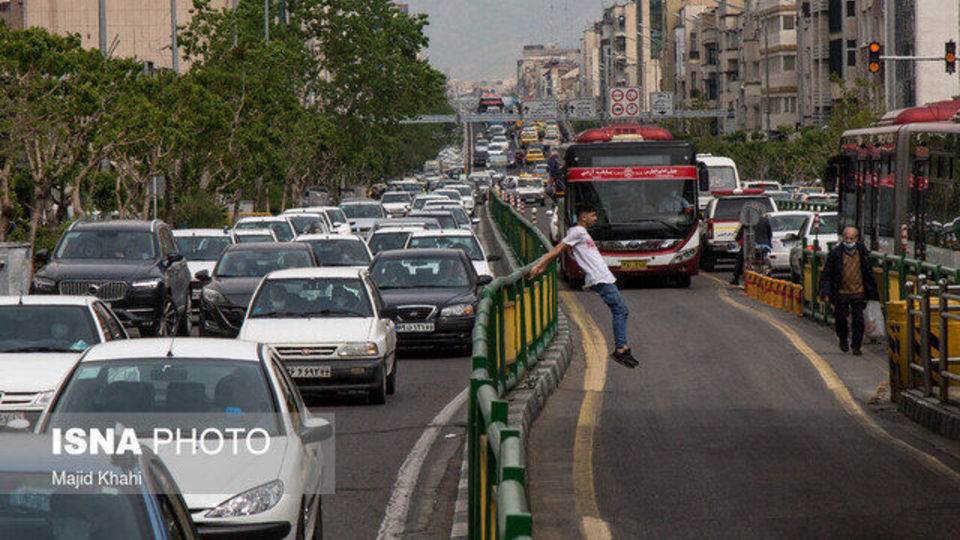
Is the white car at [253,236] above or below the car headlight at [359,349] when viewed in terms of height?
above

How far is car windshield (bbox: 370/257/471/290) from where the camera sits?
2491cm

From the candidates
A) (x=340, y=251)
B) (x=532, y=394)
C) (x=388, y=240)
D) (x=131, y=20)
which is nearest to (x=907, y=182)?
(x=340, y=251)

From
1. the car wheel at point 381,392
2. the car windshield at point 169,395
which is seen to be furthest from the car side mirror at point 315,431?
the car wheel at point 381,392

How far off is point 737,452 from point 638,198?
2258 cm

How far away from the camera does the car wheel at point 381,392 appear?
1808cm

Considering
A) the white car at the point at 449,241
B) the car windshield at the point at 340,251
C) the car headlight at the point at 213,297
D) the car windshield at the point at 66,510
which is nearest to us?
the car windshield at the point at 66,510

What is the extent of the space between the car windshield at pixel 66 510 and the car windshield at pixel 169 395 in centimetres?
382

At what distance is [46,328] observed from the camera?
1536 centimetres

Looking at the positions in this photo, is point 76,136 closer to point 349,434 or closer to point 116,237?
point 116,237

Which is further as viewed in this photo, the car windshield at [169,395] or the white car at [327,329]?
the white car at [327,329]

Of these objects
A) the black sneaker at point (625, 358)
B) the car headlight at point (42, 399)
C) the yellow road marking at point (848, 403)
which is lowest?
the yellow road marking at point (848, 403)

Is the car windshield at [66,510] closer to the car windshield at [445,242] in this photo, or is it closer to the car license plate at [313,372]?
the car license plate at [313,372]

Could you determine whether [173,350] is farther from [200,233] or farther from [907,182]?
[200,233]

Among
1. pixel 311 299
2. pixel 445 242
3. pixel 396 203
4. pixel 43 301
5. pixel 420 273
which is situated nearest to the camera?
pixel 43 301
